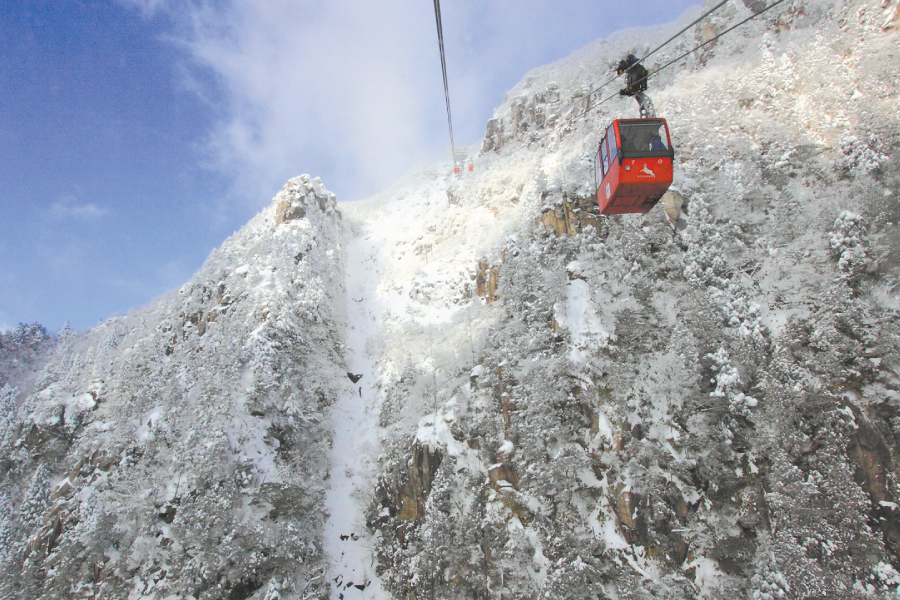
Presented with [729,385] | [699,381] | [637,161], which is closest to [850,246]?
[729,385]

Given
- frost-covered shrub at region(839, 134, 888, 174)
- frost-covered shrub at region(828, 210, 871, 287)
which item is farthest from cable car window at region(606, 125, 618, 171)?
frost-covered shrub at region(839, 134, 888, 174)

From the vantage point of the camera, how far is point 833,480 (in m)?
14.8

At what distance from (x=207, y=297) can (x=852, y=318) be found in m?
44.4

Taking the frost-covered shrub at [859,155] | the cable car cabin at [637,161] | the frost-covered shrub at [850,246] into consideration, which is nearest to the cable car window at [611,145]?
the cable car cabin at [637,161]

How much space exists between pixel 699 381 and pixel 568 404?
20.9 feet

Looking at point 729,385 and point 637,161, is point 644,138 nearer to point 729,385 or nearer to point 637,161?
point 637,161

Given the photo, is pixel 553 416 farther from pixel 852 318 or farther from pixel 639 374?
pixel 852 318

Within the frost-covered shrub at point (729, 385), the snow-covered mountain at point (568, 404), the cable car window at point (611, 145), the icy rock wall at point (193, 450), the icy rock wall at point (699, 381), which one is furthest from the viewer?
the icy rock wall at point (193, 450)

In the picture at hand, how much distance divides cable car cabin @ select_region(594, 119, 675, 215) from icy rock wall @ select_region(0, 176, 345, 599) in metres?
23.1

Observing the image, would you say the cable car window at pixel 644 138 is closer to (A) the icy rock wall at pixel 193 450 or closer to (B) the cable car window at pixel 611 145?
(B) the cable car window at pixel 611 145

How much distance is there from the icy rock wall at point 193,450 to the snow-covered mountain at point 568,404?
168 millimetres

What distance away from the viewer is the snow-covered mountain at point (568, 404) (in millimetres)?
16281

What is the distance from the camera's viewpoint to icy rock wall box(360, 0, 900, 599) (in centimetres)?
1559

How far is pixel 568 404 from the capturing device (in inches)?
795
